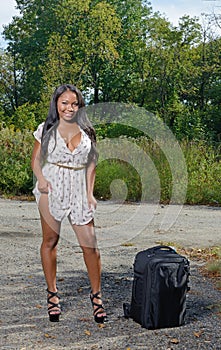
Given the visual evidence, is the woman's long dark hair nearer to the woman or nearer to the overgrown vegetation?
the woman

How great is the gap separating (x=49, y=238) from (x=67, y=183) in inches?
15.6

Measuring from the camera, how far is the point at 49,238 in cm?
421

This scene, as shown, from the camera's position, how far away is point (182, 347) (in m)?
3.87

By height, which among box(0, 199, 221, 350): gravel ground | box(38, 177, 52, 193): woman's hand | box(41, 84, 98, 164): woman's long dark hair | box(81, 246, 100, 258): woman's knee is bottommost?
box(0, 199, 221, 350): gravel ground

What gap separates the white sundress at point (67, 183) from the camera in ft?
13.6

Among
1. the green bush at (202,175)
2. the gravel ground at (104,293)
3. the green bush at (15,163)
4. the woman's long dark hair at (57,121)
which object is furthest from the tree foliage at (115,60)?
the woman's long dark hair at (57,121)

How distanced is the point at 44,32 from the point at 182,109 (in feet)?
29.9

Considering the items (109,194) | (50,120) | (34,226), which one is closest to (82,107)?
(50,120)

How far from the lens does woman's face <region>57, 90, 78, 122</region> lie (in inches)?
164

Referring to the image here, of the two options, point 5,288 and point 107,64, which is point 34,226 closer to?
point 5,288

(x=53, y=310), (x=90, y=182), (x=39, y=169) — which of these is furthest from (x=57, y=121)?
(x=53, y=310)

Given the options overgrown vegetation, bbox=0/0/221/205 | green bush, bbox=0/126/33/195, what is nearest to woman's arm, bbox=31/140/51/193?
green bush, bbox=0/126/33/195

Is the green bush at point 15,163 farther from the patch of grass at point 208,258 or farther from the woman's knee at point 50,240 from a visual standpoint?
the woman's knee at point 50,240

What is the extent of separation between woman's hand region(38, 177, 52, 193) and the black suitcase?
2.63ft
